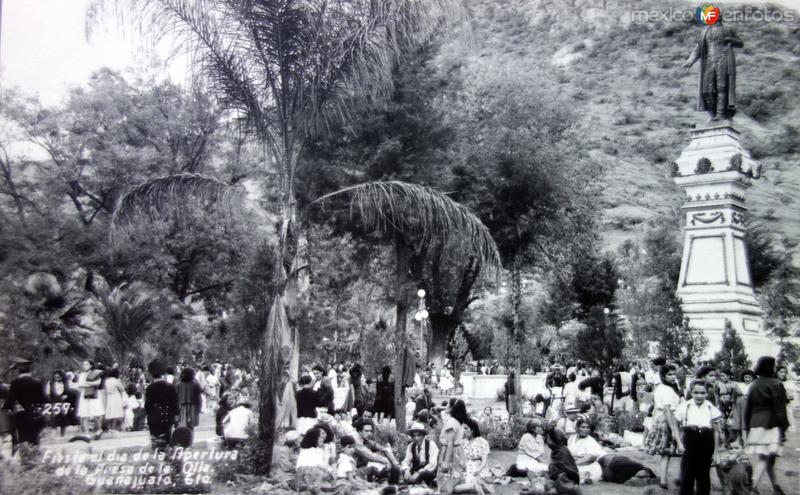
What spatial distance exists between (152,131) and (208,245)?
4208 mm

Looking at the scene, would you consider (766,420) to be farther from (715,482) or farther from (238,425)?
(238,425)

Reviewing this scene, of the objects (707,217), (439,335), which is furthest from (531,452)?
(439,335)

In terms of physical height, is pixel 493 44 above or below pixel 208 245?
→ above

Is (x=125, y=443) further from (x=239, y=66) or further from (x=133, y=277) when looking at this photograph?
(x=133, y=277)

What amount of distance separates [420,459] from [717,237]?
315 inches

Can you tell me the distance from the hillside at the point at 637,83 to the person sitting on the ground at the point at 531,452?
5.22 metres

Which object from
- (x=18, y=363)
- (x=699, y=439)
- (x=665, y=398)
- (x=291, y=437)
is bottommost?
(x=291, y=437)

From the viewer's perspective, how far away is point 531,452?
9.35 metres

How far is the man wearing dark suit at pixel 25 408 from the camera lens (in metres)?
9.27

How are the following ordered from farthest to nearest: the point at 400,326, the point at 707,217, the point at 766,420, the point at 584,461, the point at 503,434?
1. the point at 707,217
2. the point at 400,326
3. the point at 503,434
4. the point at 584,461
5. the point at 766,420

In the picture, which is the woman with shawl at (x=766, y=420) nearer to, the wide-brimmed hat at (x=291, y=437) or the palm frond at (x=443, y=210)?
the palm frond at (x=443, y=210)

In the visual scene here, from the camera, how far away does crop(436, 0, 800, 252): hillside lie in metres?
15.2

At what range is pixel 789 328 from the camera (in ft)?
43.9

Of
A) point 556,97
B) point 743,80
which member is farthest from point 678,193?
point 743,80
